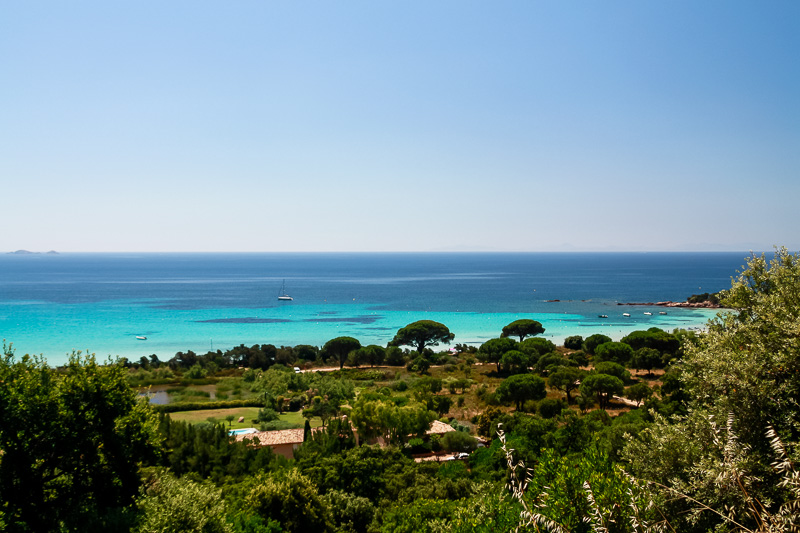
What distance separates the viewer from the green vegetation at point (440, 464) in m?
6.62

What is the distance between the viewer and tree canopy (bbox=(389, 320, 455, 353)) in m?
52.6

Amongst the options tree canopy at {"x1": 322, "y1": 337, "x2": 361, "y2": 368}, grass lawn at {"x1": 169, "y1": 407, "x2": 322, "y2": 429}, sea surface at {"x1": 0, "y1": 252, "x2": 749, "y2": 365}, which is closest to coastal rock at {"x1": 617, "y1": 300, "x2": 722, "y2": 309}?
sea surface at {"x1": 0, "y1": 252, "x2": 749, "y2": 365}

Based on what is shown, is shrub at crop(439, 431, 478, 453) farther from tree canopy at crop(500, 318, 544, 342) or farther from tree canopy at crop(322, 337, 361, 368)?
tree canopy at crop(500, 318, 544, 342)

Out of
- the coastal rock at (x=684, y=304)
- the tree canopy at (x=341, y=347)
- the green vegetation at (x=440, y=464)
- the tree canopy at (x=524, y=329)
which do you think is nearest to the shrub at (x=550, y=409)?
the green vegetation at (x=440, y=464)

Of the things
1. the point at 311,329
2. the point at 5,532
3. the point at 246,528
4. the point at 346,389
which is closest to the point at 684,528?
the point at 246,528

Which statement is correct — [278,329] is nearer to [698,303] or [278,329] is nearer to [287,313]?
[287,313]

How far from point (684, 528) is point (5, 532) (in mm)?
13034

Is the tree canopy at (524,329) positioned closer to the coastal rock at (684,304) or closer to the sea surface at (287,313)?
the sea surface at (287,313)

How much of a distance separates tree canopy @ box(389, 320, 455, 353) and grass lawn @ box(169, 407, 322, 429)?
24.4m

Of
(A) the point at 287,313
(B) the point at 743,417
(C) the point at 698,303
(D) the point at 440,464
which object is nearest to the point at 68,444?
(D) the point at 440,464

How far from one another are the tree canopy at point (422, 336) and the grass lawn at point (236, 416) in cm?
2436

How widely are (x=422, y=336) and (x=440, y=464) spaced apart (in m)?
34.8

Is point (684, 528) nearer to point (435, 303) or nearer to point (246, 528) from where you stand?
point (246, 528)

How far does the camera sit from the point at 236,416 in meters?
27.9
